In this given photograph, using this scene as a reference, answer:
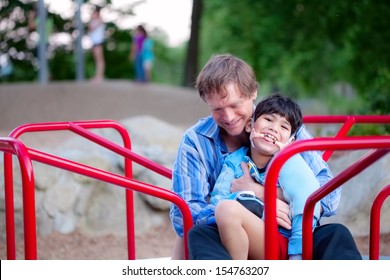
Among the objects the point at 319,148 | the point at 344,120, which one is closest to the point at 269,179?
the point at 319,148

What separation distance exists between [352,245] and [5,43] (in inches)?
556

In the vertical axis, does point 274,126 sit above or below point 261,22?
below

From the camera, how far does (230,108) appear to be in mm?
2670

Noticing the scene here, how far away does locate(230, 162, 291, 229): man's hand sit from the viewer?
2545 millimetres

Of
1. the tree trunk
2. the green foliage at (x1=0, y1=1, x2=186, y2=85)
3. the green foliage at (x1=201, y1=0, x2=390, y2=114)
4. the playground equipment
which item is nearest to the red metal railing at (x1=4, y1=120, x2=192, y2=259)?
the playground equipment

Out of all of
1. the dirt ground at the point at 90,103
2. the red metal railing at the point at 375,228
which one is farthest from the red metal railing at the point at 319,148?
the dirt ground at the point at 90,103

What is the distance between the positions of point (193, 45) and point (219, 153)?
12.4 m

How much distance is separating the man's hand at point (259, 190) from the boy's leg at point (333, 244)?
0.11m

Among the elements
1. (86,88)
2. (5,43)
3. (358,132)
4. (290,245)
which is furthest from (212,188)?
(5,43)

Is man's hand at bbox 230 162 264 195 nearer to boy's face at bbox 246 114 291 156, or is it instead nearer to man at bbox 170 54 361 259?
man at bbox 170 54 361 259

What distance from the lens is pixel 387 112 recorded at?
8.10m

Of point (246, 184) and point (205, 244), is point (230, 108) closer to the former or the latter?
point (246, 184)

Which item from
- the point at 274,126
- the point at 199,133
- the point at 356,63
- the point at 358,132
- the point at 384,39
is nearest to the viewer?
the point at 274,126

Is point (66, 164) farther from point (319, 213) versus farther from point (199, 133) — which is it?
point (319, 213)
